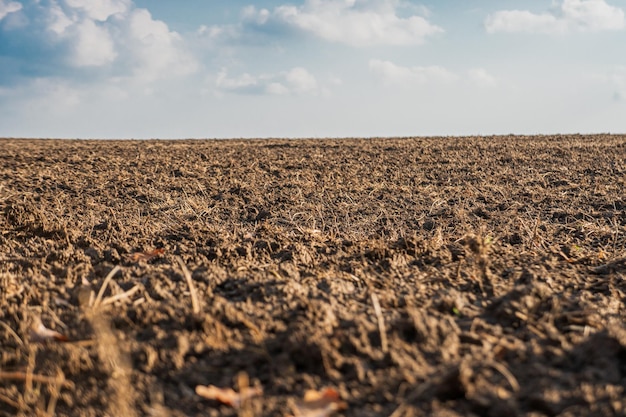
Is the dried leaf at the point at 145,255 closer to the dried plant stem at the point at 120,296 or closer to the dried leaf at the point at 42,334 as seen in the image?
the dried plant stem at the point at 120,296

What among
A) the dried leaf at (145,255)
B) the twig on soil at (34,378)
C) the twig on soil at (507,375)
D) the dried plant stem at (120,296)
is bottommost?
the twig on soil at (34,378)

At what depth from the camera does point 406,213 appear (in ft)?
22.2

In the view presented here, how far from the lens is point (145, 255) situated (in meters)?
3.75

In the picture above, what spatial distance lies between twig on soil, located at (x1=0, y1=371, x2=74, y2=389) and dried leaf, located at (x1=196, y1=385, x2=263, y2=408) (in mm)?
491

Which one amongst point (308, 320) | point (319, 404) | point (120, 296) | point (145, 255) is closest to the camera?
point (319, 404)

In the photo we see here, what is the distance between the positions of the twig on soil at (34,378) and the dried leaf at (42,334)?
0.25 meters

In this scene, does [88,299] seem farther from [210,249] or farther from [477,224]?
[477,224]

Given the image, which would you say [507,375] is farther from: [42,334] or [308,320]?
[42,334]

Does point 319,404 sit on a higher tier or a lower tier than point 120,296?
lower

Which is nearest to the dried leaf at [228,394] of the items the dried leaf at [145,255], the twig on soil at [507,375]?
the twig on soil at [507,375]

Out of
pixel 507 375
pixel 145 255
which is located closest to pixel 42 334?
pixel 145 255

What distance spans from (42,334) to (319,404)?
50.9 inches

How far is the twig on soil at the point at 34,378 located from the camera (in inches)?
82.7

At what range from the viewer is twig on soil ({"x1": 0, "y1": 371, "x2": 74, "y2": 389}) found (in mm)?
2100
